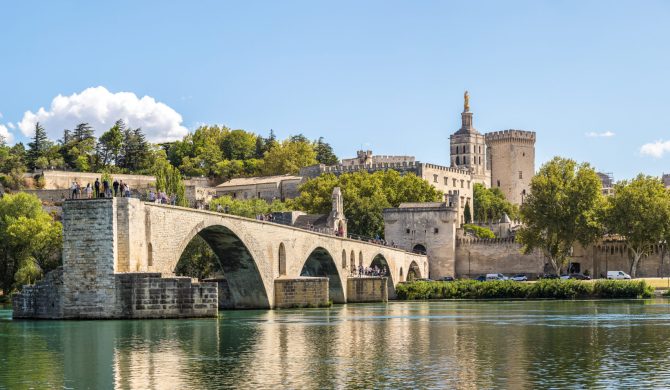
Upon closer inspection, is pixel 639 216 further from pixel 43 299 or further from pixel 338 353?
pixel 338 353

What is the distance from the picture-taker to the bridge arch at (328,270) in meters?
71.7

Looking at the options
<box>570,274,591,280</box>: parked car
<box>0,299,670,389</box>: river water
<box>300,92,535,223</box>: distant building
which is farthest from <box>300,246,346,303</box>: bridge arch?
<box>300,92,535,223</box>: distant building

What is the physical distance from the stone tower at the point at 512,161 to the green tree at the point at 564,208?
63.7 meters

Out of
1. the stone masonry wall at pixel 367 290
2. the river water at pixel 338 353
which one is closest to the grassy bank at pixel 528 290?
the stone masonry wall at pixel 367 290

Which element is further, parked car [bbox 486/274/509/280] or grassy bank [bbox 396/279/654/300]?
parked car [bbox 486/274/509/280]

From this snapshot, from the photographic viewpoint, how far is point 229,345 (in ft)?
115

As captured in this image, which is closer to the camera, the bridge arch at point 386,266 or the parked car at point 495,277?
the bridge arch at point 386,266

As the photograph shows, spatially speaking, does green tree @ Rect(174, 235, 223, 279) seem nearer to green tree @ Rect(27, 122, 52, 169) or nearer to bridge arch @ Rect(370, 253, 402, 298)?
bridge arch @ Rect(370, 253, 402, 298)

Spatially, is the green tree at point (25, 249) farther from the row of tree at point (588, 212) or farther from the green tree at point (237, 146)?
the green tree at point (237, 146)

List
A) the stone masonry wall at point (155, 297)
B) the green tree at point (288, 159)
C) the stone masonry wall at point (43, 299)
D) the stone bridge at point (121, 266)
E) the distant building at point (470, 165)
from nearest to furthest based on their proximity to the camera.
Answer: the stone masonry wall at point (155, 297) → the stone bridge at point (121, 266) → the stone masonry wall at point (43, 299) → the distant building at point (470, 165) → the green tree at point (288, 159)

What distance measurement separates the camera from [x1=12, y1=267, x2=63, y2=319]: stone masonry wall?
4466 cm

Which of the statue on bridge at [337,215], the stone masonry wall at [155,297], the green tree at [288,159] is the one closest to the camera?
the stone masonry wall at [155,297]

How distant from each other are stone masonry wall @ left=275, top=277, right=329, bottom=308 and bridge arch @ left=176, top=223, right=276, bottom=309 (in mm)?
1152

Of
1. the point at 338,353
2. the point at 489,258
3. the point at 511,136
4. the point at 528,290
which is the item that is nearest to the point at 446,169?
the point at 511,136
